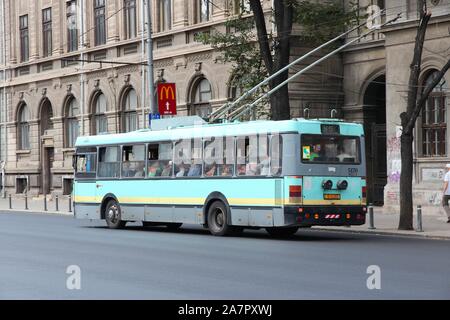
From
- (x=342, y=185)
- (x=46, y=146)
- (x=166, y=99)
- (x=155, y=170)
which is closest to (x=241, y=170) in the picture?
(x=342, y=185)

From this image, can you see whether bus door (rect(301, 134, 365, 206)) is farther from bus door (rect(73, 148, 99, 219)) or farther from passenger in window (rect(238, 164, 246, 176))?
bus door (rect(73, 148, 99, 219))

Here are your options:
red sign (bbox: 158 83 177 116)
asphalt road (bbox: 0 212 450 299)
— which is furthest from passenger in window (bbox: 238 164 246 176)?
red sign (bbox: 158 83 177 116)

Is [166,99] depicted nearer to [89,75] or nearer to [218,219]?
[218,219]

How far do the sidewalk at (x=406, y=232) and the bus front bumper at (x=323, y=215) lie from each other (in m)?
1.55

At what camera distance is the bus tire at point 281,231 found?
23.8 metres

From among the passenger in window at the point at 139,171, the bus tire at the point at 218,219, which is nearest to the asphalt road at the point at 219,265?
the bus tire at the point at 218,219

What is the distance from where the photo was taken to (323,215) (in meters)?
22.2

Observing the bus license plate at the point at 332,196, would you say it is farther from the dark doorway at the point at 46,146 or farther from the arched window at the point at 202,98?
the dark doorway at the point at 46,146

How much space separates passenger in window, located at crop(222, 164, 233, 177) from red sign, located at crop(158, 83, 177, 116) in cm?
1125

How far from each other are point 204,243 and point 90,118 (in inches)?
1056

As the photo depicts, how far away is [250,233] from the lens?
25453 mm

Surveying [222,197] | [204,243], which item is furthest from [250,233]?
[204,243]

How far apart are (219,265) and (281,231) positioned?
8328 millimetres
